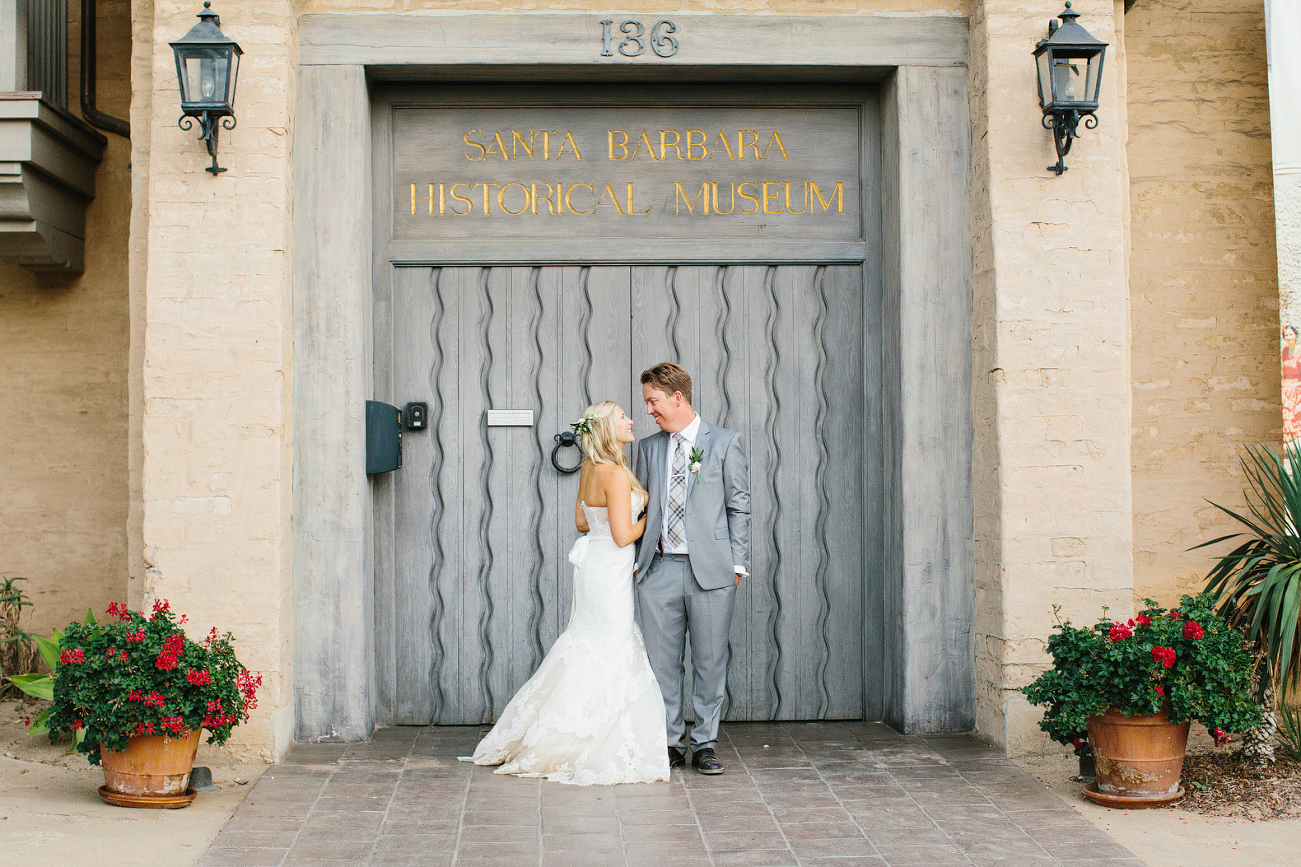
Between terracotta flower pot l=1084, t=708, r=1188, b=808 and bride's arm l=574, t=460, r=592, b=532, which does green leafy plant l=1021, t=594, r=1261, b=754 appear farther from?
bride's arm l=574, t=460, r=592, b=532

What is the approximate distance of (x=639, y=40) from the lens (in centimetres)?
571

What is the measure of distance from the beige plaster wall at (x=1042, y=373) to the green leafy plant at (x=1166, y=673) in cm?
76

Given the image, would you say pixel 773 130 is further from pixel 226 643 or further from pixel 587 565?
pixel 226 643

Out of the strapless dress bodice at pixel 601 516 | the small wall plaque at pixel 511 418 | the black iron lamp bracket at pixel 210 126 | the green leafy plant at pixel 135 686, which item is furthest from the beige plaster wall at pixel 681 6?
the green leafy plant at pixel 135 686

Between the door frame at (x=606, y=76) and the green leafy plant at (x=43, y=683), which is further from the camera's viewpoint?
the door frame at (x=606, y=76)

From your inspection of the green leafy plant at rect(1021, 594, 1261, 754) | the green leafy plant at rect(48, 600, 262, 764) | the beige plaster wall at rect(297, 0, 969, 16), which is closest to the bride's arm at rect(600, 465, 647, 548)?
the green leafy plant at rect(48, 600, 262, 764)

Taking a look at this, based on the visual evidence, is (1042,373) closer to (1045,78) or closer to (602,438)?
(1045,78)

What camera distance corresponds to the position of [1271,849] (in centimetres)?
401

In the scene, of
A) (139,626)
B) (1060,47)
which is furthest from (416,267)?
(1060,47)

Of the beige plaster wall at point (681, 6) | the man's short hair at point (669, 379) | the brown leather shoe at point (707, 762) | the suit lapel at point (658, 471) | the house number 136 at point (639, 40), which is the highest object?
the beige plaster wall at point (681, 6)

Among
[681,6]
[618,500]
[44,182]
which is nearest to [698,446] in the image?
[618,500]

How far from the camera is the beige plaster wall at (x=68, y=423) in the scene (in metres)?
6.54

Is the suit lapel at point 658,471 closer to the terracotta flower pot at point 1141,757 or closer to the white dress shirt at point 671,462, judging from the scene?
the white dress shirt at point 671,462

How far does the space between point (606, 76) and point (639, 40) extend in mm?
275
